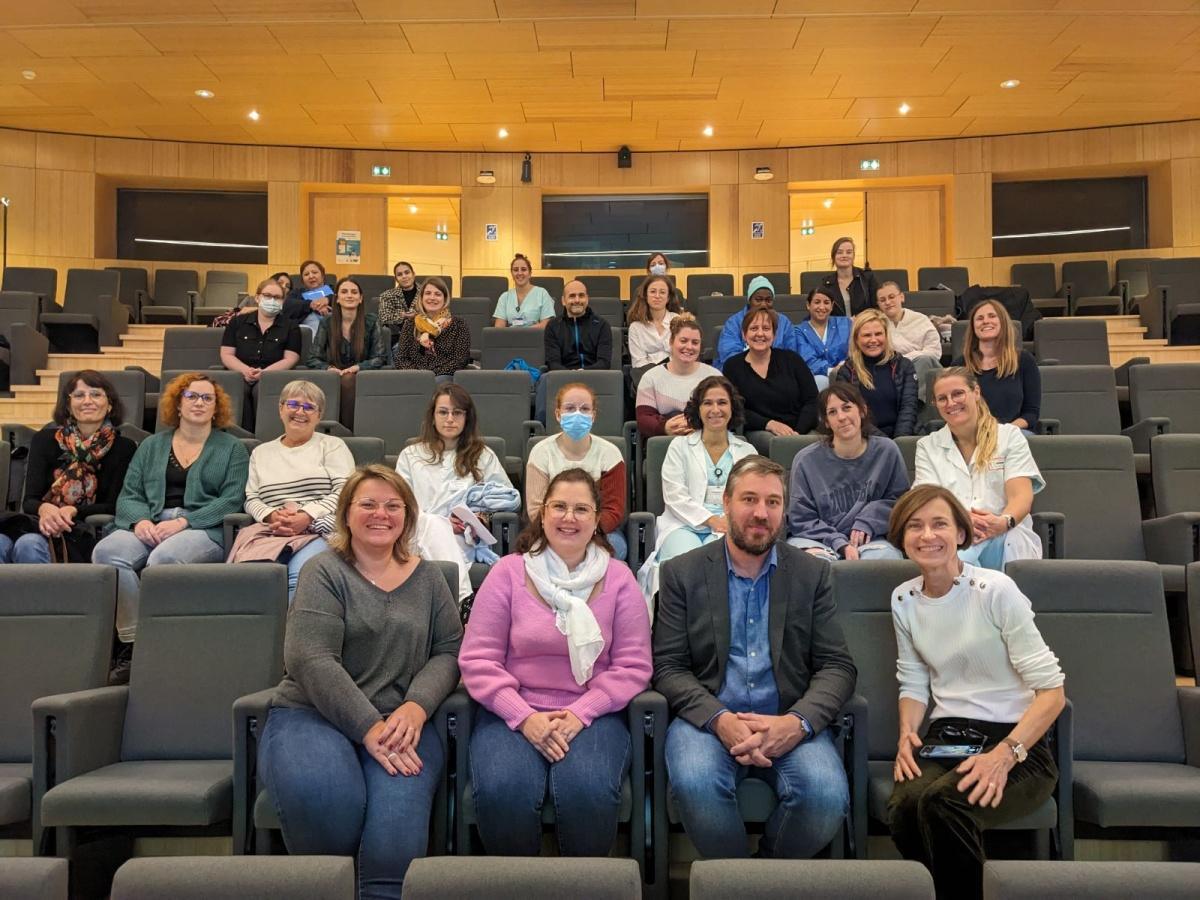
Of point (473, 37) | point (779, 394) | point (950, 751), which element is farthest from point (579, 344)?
point (950, 751)

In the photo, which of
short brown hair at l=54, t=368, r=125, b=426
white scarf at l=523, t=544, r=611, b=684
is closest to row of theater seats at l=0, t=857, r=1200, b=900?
white scarf at l=523, t=544, r=611, b=684

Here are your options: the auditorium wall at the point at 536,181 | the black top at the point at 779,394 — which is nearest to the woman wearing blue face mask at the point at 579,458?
the black top at the point at 779,394

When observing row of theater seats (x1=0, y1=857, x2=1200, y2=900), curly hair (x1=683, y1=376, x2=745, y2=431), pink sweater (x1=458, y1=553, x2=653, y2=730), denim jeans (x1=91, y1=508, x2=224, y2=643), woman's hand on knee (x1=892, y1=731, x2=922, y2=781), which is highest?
curly hair (x1=683, y1=376, x2=745, y2=431)

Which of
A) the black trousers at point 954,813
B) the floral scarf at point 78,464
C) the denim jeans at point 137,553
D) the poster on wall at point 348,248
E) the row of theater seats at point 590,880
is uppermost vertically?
the poster on wall at point 348,248

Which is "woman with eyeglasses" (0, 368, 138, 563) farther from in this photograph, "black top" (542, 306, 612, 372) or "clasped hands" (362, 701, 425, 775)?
"black top" (542, 306, 612, 372)

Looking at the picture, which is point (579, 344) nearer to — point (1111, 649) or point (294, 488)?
point (294, 488)

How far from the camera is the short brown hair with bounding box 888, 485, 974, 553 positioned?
228 cm

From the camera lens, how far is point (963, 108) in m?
8.93

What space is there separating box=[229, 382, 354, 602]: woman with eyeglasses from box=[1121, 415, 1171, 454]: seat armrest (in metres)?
3.24

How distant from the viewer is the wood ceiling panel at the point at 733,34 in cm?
689

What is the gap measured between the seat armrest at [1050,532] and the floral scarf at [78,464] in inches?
127

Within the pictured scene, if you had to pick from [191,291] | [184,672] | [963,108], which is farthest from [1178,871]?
[191,291]

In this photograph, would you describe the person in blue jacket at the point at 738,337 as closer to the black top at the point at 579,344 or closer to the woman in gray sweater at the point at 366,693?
the black top at the point at 579,344

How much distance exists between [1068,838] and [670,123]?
320 inches
